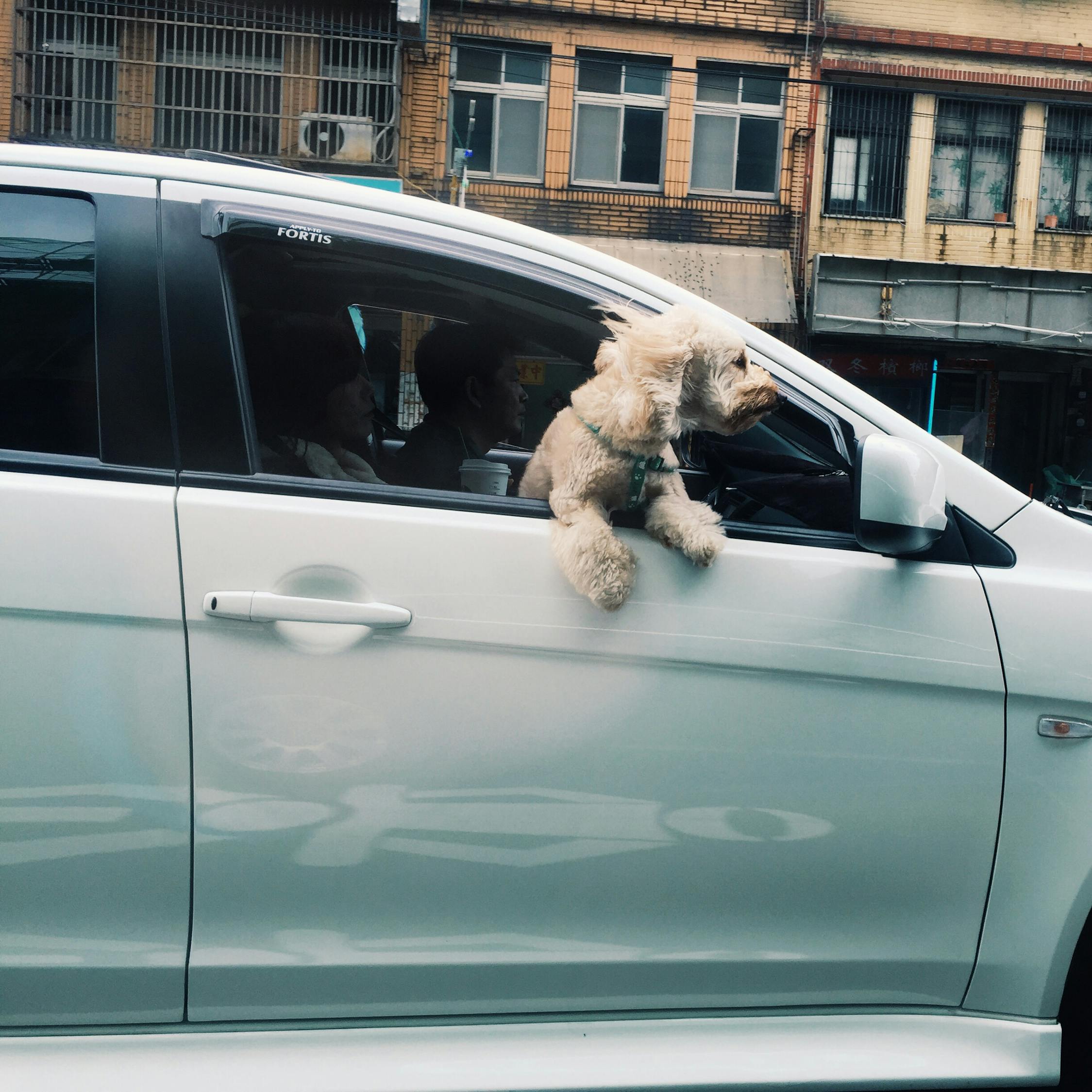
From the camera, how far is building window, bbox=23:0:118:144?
14.6 meters

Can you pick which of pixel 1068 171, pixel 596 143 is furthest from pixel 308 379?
pixel 1068 171

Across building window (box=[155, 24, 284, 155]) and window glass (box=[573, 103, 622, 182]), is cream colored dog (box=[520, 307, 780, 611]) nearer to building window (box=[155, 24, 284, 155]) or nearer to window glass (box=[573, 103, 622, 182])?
building window (box=[155, 24, 284, 155])

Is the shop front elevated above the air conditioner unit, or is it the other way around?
the air conditioner unit

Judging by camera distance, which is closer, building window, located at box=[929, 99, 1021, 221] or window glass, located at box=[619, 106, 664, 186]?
window glass, located at box=[619, 106, 664, 186]

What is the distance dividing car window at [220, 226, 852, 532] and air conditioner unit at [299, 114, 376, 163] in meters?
12.8

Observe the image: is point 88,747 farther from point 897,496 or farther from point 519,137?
point 519,137

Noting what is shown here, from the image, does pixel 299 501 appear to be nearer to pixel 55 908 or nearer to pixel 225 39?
pixel 55 908

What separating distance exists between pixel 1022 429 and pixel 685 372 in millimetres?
17738

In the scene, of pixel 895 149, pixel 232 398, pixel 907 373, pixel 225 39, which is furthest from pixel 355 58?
pixel 232 398

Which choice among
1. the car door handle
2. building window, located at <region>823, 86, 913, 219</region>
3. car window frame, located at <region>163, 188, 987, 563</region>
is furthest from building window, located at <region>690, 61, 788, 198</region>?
the car door handle

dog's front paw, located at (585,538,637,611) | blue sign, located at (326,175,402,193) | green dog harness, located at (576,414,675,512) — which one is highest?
blue sign, located at (326,175,402,193)

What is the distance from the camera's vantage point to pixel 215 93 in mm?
14914

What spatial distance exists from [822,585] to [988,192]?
17.2 metres

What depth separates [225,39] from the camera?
14391 millimetres
